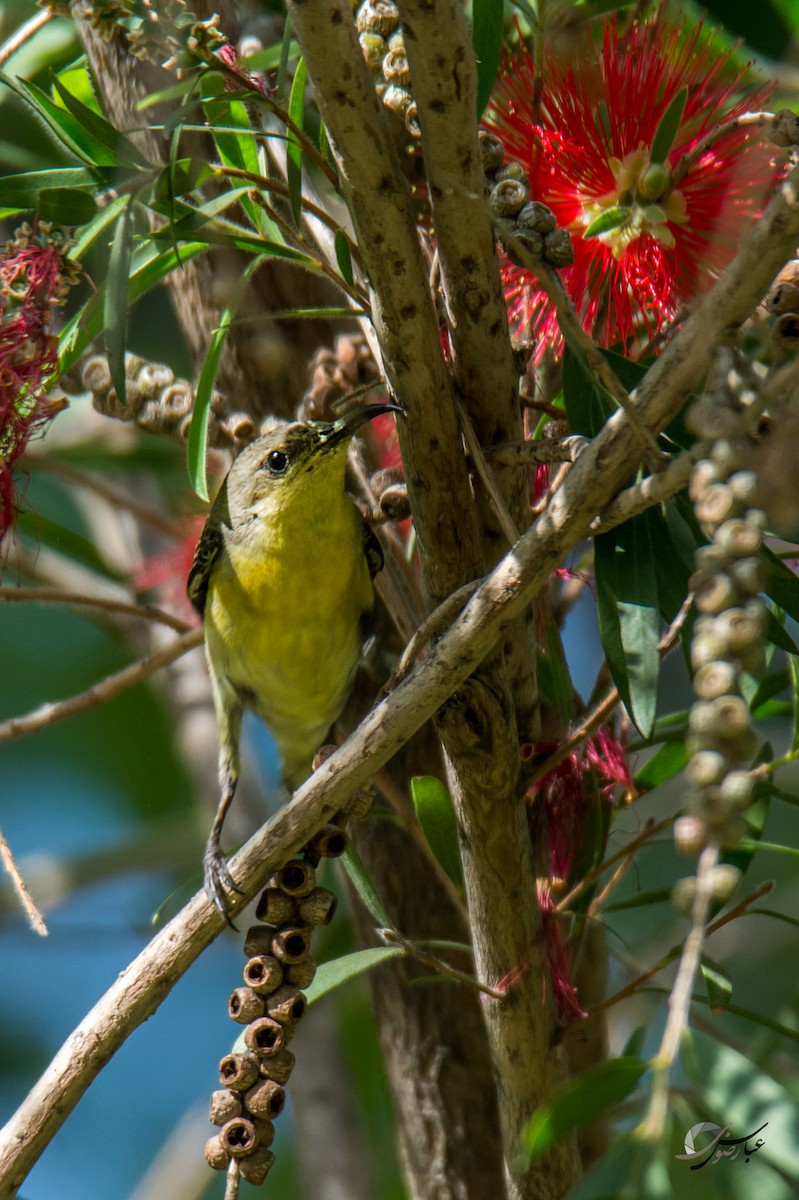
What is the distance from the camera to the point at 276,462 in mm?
3377

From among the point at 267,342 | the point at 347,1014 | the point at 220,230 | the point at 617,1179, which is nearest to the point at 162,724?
the point at 347,1014

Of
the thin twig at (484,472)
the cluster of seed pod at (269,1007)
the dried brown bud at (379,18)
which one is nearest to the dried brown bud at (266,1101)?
the cluster of seed pod at (269,1007)

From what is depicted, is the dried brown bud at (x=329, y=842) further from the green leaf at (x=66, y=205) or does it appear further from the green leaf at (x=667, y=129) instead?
the green leaf at (x=667, y=129)

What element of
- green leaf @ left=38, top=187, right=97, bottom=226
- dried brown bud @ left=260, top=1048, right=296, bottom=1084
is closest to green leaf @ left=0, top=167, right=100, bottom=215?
green leaf @ left=38, top=187, right=97, bottom=226

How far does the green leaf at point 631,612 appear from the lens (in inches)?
77.9

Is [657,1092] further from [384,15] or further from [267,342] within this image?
[267,342]

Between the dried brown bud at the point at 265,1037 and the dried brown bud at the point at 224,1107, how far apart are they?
8 centimetres

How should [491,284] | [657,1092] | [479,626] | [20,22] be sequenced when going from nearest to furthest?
[657,1092] → [479,626] → [491,284] → [20,22]

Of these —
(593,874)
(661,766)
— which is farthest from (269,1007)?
(661,766)

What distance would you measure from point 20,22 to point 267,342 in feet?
4.17

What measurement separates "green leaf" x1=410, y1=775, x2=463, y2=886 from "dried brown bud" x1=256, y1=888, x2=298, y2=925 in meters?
0.32

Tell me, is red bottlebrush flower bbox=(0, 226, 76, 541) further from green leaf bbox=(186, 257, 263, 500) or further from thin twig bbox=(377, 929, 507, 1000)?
thin twig bbox=(377, 929, 507, 1000)

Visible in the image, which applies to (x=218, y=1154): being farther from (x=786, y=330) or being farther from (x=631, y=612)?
(x=786, y=330)

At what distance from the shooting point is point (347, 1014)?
541cm
